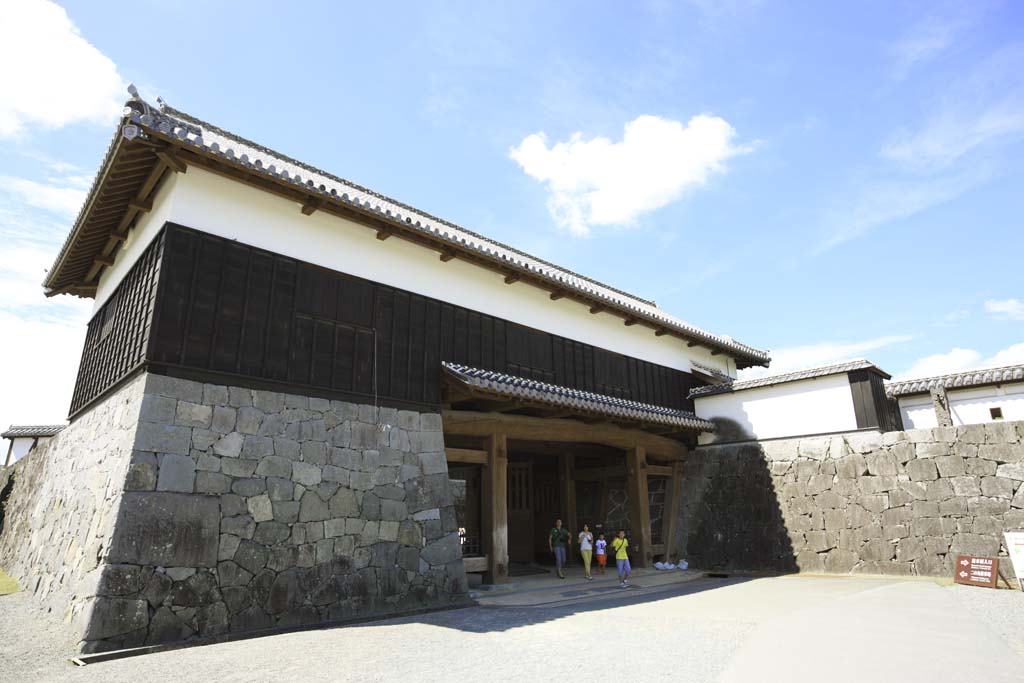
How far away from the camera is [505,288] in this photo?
41.0 feet

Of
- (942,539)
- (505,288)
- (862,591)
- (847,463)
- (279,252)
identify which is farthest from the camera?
(847,463)

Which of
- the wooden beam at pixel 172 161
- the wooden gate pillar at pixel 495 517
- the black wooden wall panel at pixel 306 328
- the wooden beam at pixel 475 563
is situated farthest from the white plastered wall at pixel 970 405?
the wooden beam at pixel 172 161

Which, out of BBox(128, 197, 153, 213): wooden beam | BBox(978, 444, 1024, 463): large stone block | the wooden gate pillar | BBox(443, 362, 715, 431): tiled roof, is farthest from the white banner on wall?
BBox(128, 197, 153, 213): wooden beam

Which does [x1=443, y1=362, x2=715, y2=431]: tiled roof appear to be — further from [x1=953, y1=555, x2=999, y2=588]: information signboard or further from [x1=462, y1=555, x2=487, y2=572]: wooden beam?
[x1=953, y1=555, x2=999, y2=588]: information signboard

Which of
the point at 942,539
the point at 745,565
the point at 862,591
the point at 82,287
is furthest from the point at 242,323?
the point at 942,539

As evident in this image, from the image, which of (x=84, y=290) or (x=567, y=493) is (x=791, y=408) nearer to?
(x=567, y=493)

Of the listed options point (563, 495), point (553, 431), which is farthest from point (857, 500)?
point (553, 431)

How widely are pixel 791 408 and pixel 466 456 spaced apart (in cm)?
883

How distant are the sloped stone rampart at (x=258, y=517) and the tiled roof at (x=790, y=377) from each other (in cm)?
909

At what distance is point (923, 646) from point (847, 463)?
7.94 m

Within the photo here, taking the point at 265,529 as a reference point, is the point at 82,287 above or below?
above

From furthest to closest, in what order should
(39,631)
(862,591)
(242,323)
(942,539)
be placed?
(942,539), (862,591), (242,323), (39,631)

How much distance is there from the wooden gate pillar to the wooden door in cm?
374

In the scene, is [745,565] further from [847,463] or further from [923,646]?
[923,646]
